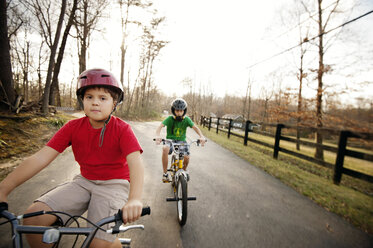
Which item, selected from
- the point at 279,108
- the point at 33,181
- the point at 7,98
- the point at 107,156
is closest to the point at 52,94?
the point at 7,98

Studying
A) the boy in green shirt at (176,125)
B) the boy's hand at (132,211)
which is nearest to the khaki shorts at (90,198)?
the boy's hand at (132,211)

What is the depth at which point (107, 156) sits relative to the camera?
1.66 metres

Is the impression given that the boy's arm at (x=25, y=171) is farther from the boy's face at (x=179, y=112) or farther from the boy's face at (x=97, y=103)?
the boy's face at (x=179, y=112)

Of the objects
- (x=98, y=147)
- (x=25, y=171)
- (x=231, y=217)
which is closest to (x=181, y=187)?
(x=231, y=217)

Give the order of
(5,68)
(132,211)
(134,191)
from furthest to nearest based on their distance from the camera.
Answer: (5,68)
(134,191)
(132,211)

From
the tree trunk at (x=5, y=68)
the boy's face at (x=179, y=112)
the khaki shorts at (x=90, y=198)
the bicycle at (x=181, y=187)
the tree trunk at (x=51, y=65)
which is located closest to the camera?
the khaki shorts at (x=90, y=198)

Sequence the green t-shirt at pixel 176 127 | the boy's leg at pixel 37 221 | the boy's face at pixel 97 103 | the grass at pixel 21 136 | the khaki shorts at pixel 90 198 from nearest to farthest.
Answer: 1. the boy's leg at pixel 37 221
2. the khaki shorts at pixel 90 198
3. the boy's face at pixel 97 103
4. the green t-shirt at pixel 176 127
5. the grass at pixel 21 136

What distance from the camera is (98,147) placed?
5.47 ft

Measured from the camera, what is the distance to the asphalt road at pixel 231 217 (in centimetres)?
218

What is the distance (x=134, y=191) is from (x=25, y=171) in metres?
0.94

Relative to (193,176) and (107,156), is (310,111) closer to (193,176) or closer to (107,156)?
(193,176)

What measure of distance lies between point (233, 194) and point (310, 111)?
9980 mm

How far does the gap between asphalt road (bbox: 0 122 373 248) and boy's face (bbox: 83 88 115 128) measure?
5.38ft

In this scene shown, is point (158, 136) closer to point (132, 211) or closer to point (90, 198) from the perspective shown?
point (90, 198)
